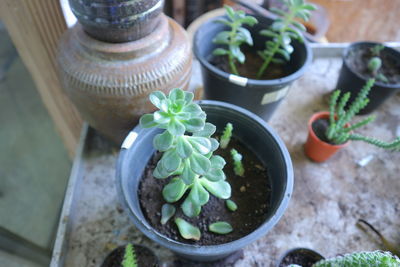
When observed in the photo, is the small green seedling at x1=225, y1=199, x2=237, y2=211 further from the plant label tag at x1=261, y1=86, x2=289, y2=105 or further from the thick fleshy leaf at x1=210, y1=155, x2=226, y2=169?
the plant label tag at x1=261, y1=86, x2=289, y2=105

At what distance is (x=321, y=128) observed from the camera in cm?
117

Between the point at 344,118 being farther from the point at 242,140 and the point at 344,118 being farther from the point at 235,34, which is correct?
the point at 235,34

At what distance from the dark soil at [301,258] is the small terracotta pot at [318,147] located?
0.38 m

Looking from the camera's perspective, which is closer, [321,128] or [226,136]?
[226,136]

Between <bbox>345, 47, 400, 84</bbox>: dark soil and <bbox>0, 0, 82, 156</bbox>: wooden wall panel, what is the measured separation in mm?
1135

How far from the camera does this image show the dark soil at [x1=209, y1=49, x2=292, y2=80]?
1252mm

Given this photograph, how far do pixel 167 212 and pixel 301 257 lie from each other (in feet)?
1.33

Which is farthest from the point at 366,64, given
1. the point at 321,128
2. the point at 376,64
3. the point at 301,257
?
the point at 301,257

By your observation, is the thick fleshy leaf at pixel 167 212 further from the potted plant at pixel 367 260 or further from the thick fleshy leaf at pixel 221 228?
the potted plant at pixel 367 260

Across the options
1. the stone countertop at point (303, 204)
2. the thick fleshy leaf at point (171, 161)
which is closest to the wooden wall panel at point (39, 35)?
the stone countertop at point (303, 204)

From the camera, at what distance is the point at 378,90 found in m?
1.20

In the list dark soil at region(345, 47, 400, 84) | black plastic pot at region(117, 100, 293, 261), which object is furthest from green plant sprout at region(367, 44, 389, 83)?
black plastic pot at region(117, 100, 293, 261)

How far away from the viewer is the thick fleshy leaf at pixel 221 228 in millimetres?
831

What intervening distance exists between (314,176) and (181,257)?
1.85 ft
